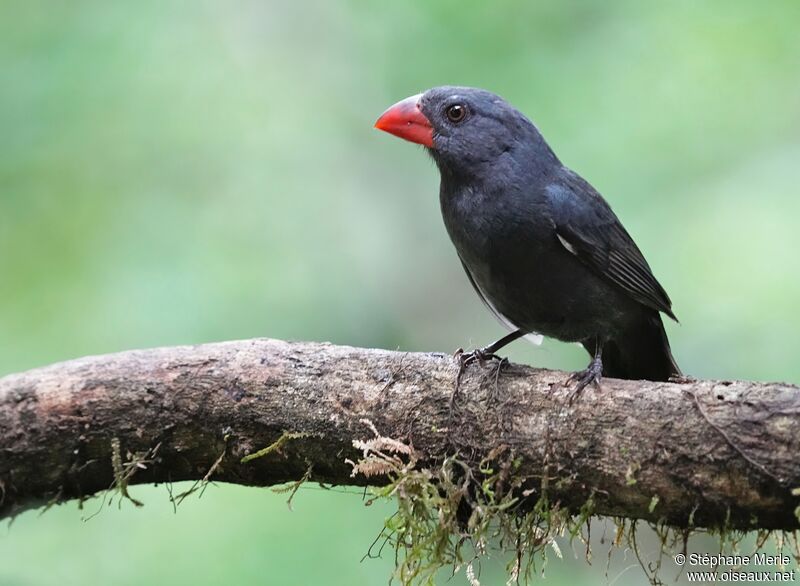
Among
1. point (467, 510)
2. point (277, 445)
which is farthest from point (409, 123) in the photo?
point (467, 510)

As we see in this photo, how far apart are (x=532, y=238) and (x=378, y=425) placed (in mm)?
955

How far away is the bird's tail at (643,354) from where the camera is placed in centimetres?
378

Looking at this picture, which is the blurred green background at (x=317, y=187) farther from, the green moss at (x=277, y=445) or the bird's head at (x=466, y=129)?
the bird's head at (x=466, y=129)

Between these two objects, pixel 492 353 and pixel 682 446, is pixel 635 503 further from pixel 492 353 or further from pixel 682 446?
pixel 492 353

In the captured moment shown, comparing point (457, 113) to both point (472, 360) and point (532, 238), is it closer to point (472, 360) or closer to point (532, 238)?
point (532, 238)

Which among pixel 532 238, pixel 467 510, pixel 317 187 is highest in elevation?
pixel 317 187

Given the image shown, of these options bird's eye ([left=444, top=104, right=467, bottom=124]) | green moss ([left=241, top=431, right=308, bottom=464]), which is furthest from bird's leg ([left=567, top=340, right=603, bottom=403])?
bird's eye ([left=444, top=104, right=467, bottom=124])

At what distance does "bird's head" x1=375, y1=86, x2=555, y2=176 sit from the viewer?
12.1ft

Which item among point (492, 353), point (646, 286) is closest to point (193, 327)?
point (492, 353)

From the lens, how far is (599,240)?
141 inches

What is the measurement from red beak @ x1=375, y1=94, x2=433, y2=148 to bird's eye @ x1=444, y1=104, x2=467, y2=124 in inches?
3.8

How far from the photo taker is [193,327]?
450cm

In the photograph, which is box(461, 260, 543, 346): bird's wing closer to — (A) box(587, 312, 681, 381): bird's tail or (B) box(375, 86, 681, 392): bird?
(B) box(375, 86, 681, 392): bird

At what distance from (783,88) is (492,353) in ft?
8.60
